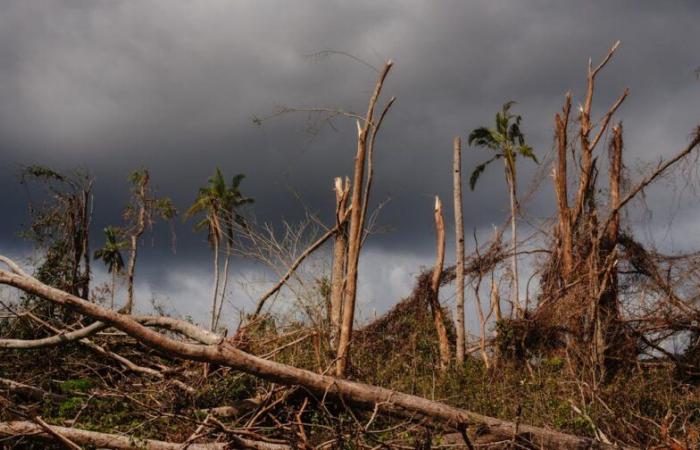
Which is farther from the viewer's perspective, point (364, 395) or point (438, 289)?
point (438, 289)

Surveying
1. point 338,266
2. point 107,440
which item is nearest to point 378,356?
point 338,266

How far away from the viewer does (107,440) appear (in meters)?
7.61

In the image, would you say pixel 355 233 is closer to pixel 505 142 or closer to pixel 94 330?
pixel 94 330

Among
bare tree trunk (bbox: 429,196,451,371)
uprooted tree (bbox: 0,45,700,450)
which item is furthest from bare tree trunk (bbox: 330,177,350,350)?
bare tree trunk (bbox: 429,196,451,371)

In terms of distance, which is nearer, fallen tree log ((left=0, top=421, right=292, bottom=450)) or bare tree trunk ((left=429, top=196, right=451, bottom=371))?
fallen tree log ((left=0, top=421, right=292, bottom=450))

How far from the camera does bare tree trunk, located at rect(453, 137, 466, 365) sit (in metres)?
16.7

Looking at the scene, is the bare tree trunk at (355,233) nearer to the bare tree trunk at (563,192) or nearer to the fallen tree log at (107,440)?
the fallen tree log at (107,440)

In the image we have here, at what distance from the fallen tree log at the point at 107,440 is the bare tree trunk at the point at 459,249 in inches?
386

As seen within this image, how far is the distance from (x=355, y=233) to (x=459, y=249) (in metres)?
7.83

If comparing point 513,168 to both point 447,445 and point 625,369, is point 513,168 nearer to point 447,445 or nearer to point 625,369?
point 625,369

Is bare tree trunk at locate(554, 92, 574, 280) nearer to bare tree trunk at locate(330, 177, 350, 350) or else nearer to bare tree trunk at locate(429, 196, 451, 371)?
bare tree trunk at locate(429, 196, 451, 371)

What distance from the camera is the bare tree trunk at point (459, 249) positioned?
1669 cm

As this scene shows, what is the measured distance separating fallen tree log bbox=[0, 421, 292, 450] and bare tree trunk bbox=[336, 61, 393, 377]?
6.21ft

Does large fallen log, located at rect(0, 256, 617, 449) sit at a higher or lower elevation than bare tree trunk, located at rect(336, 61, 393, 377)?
lower
